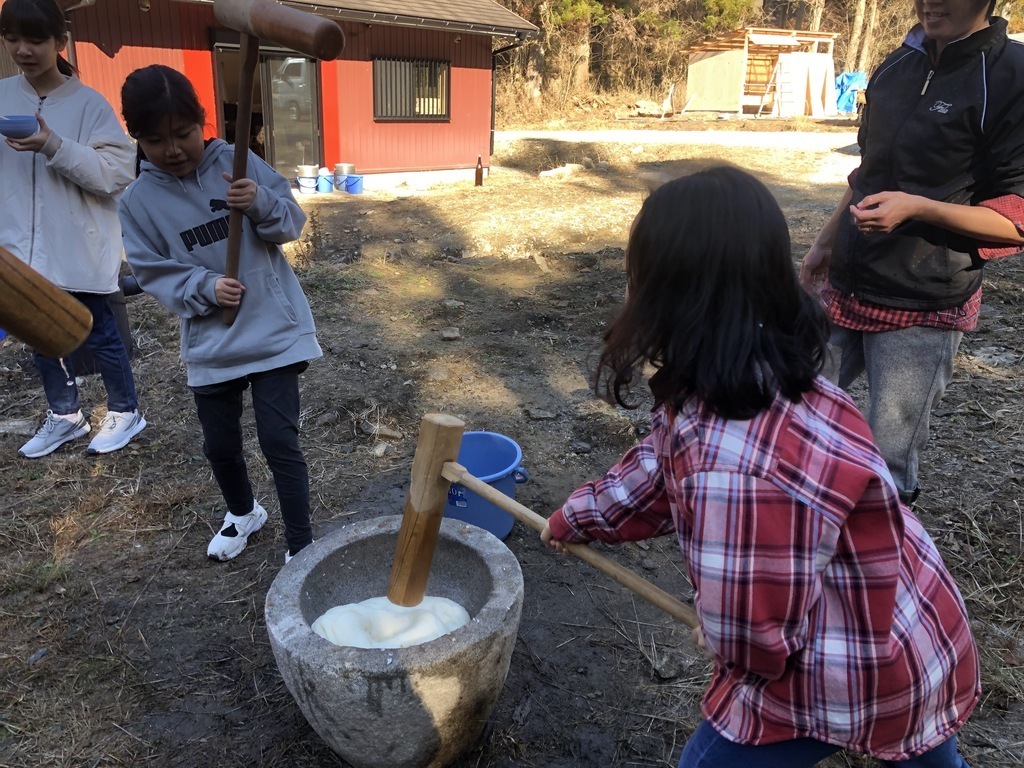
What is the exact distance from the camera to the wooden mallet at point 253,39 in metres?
1.98

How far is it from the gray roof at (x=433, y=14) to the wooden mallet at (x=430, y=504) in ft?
35.4

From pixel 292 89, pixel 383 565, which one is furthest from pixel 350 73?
pixel 383 565

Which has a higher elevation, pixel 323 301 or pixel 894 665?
pixel 894 665

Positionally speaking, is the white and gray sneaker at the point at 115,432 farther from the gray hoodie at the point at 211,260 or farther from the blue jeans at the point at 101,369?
the gray hoodie at the point at 211,260

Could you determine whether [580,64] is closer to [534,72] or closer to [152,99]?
[534,72]

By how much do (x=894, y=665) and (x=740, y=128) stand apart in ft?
65.6

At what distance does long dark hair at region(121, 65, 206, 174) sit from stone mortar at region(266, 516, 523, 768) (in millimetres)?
1384

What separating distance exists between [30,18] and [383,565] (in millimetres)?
2614

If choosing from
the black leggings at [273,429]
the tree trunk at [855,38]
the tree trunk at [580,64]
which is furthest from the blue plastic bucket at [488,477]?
the tree trunk at [855,38]

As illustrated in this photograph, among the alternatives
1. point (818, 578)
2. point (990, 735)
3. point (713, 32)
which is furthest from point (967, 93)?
point (713, 32)

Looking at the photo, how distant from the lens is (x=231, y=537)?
120 inches

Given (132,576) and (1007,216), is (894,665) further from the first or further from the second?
(132,576)

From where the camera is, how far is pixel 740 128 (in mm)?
19250

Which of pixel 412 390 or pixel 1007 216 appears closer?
pixel 1007 216
